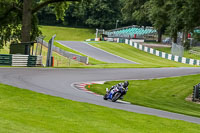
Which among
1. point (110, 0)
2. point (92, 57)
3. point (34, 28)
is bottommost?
point (92, 57)

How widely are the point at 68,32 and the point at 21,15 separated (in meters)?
63.8

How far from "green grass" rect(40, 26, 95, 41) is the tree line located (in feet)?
10.8

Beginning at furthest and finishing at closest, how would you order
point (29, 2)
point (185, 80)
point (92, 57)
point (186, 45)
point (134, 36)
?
1. point (134, 36)
2. point (186, 45)
3. point (92, 57)
4. point (29, 2)
5. point (185, 80)

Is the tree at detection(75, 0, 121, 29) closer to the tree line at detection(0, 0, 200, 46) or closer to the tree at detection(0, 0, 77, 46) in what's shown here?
the tree line at detection(0, 0, 200, 46)

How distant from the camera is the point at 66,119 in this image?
11734 millimetres

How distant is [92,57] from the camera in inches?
2158

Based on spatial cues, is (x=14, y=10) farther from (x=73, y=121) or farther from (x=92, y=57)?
(x=73, y=121)

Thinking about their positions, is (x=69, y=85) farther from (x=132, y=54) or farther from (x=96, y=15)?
(x=96, y=15)

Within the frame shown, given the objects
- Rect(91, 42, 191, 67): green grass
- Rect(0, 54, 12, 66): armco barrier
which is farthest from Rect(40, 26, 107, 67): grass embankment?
Rect(0, 54, 12, 66): armco barrier

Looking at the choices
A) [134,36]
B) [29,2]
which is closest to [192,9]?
[29,2]

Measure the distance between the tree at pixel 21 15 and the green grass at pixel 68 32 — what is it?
56303 millimetres

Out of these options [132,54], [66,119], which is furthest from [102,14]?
[66,119]

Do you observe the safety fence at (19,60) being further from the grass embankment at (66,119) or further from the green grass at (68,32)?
the green grass at (68,32)

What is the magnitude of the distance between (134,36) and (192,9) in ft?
130
